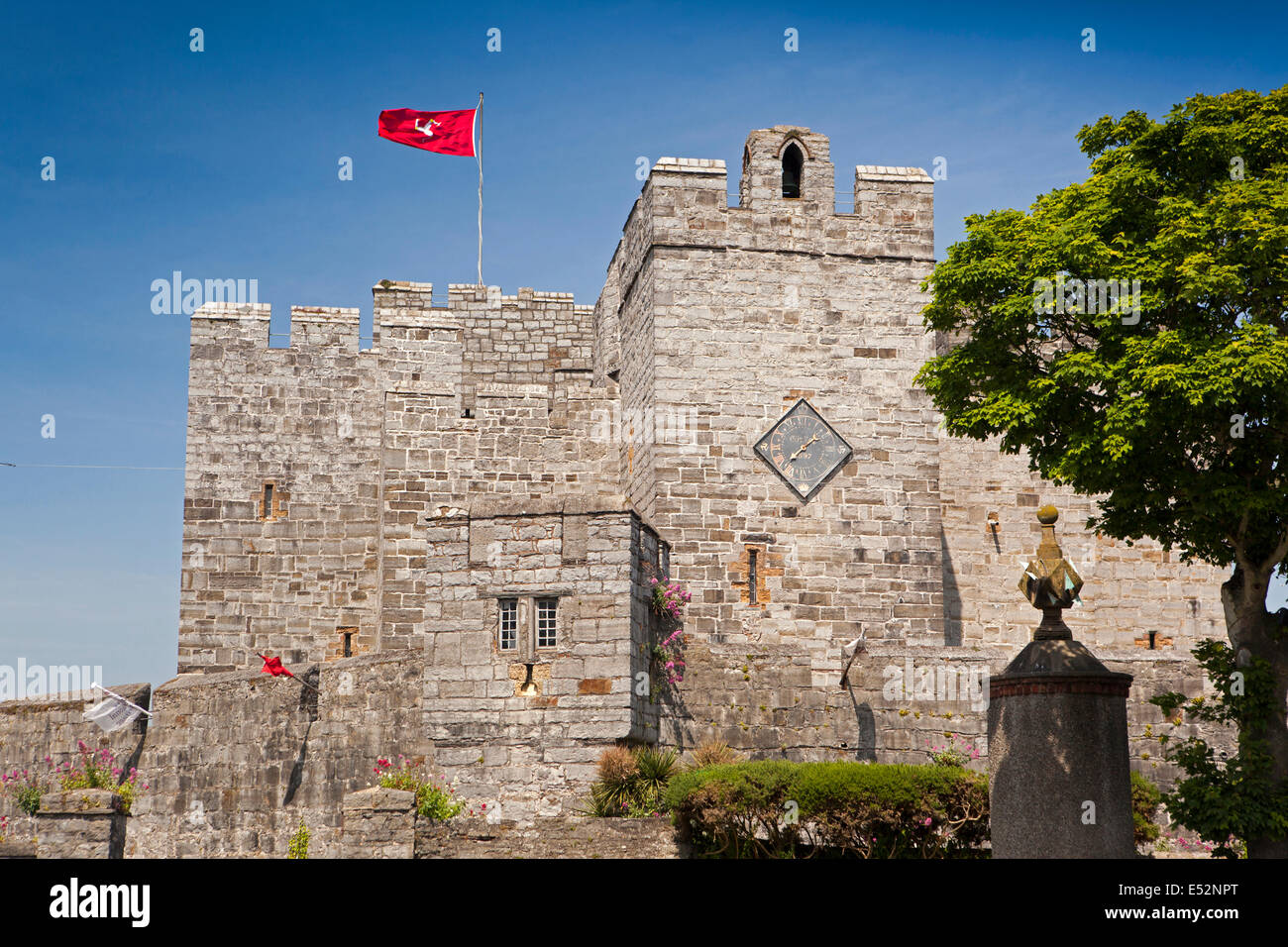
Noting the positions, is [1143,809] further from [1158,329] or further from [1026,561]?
[1026,561]

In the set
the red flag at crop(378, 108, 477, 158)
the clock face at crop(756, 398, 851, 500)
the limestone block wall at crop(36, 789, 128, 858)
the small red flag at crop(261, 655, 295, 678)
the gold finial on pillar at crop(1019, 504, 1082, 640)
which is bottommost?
the limestone block wall at crop(36, 789, 128, 858)

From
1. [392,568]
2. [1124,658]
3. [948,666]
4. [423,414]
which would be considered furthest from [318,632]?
[1124,658]

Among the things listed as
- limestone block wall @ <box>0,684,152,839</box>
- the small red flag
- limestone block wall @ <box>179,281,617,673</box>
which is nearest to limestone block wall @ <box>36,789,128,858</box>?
the small red flag

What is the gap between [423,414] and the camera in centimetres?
2548

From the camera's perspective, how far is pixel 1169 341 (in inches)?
554

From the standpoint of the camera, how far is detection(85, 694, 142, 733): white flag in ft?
63.6

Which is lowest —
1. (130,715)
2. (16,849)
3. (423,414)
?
(16,849)

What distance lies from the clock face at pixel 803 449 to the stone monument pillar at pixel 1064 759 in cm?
1042

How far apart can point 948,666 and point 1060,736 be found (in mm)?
6914

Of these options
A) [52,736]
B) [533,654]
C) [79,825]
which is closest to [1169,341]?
[533,654]

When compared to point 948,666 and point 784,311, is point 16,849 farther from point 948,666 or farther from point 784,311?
point 784,311

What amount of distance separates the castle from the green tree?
A: 3.75 metres

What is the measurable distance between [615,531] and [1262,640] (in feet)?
23.2

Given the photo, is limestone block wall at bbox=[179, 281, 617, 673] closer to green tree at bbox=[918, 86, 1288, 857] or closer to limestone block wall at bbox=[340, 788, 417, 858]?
limestone block wall at bbox=[340, 788, 417, 858]
